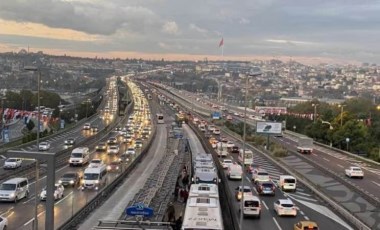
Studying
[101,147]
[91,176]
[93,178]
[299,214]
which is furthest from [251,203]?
[101,147]

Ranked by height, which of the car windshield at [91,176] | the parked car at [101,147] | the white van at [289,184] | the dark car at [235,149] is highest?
the car windshield at [91,176]

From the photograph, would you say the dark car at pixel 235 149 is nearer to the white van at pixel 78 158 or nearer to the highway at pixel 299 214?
the white van at pixel 78 158

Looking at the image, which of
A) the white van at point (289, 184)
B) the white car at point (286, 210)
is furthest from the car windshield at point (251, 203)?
the white van at point (289, 184)

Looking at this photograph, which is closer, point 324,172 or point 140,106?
point 324,172

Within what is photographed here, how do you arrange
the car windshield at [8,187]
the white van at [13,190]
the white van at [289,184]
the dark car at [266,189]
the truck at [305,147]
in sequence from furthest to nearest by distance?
the truck at [305,147] < the white van at [289,184] < the dark car at [266,189] < the car windshield at [8,187] < the white van at [13,190]

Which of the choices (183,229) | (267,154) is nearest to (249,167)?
(267,154)

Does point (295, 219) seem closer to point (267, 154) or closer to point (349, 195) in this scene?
point (349, 195)

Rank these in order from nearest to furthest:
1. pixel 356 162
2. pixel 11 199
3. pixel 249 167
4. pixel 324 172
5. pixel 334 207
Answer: pixel 11 199 → pixel 334 207 → pixel 324 172 → pixel 249 167 → pixel 356 162
